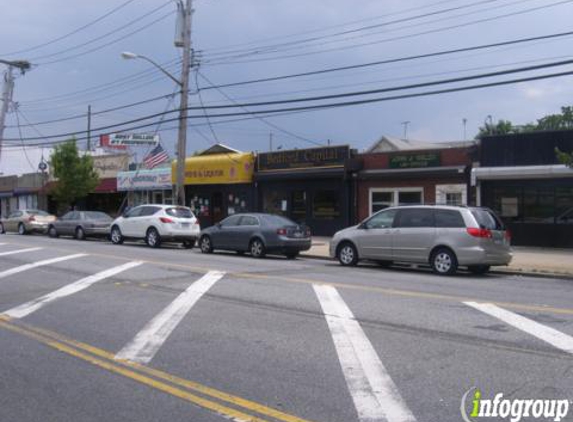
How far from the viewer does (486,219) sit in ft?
49.9

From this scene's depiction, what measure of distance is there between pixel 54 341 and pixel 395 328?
168 inches

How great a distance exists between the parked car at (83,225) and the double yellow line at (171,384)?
20.5 m

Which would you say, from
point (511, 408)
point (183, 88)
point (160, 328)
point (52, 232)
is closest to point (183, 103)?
point (183, 88)

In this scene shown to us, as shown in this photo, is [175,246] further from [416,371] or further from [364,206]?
[416,371]

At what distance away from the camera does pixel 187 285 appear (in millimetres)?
12398

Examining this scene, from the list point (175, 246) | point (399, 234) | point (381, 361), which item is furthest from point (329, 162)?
point (381, 361)

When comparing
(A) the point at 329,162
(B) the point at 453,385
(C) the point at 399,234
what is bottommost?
(B) the point at 453,385

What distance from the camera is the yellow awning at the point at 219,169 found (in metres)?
30.3

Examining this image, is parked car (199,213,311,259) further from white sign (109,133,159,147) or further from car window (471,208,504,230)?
white sign (109,133,159,147)

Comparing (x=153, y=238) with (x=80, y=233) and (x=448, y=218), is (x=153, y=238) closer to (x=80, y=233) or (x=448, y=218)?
(x=80, y=233)

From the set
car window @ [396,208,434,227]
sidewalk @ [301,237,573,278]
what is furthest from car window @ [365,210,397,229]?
sidewalk @ [301,237,573,278]

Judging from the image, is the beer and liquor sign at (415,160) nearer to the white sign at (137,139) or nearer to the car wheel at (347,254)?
the car wheel at (347,254)

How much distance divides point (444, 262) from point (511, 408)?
10145 mm

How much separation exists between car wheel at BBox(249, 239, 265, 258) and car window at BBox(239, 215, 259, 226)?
0.58m
